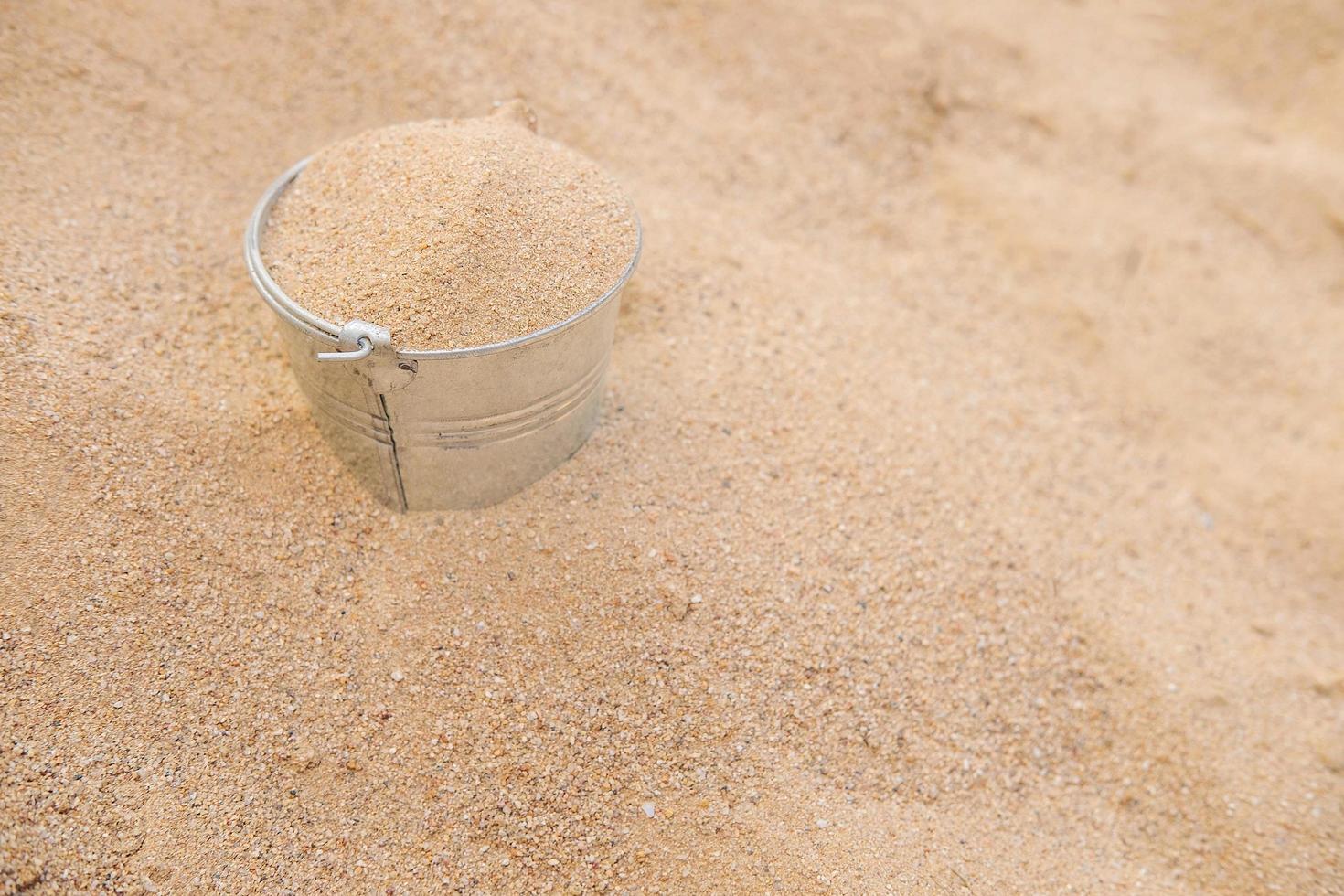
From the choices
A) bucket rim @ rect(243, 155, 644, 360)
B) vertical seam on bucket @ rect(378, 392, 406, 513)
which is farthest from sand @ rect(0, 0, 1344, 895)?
bucket rim @ rect(243, 155, 644, 360)

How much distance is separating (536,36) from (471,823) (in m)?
2.96

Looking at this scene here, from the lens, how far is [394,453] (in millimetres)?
1996

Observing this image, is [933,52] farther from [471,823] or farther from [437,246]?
[471,823]

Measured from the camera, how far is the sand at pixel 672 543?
1.86 metres

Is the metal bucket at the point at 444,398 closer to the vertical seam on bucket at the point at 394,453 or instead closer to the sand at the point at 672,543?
the vertical seam on bucket at the point at 394,453

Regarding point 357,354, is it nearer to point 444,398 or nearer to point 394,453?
point 444,398

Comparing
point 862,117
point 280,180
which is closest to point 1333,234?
point 862,117

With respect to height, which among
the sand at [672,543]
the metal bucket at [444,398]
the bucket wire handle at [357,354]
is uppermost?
the bucket wire handle at [357,354]

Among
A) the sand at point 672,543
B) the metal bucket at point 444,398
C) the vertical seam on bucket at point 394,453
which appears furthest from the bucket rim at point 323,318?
the sand at point 672,543

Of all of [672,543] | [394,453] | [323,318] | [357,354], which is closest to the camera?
[357,354]

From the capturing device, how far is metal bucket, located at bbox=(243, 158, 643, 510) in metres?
1.76

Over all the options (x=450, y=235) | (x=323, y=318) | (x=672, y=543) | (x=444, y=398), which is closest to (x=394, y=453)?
(x=444, y=398)

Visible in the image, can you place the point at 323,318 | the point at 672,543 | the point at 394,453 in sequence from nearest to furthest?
the point at 323,318, the point at 394,453, the point at 672,543

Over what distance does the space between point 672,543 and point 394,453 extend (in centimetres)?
71
